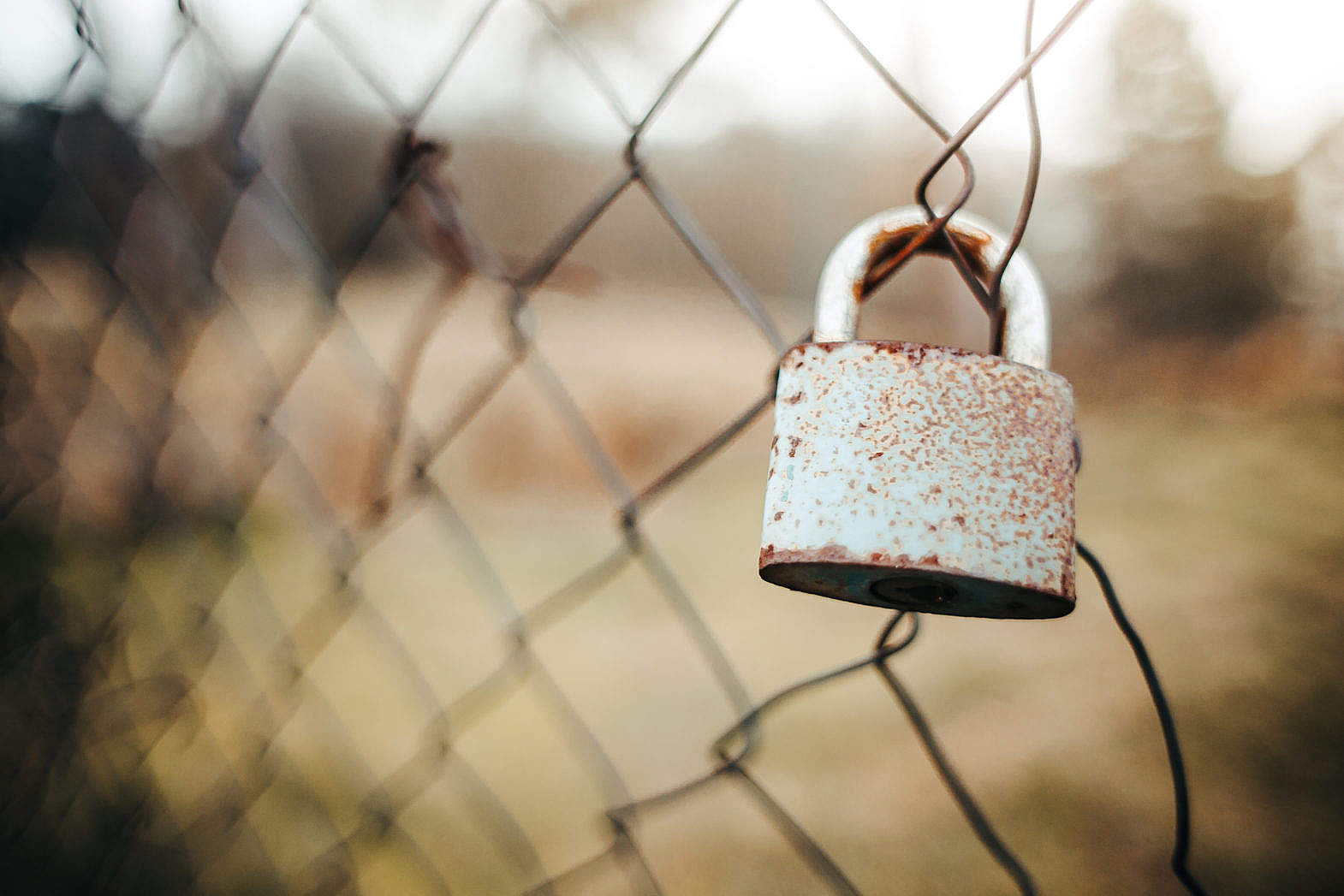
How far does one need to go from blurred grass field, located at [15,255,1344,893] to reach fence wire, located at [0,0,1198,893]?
0.02 m

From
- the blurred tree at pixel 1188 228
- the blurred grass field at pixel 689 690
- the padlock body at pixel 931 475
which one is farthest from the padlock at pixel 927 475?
the blurred tree at pixel 1188 228

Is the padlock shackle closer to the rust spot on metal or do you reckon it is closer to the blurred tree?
the rust spot on metal

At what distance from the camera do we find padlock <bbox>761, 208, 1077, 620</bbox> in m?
0.24

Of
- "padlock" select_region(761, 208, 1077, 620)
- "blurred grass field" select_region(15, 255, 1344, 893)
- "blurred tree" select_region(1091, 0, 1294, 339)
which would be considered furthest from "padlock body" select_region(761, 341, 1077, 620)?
"blurred tree" select_region(1091, 0, 1294, 339)

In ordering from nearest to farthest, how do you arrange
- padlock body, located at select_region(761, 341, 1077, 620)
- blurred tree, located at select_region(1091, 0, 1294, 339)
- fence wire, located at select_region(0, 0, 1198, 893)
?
padlock body, located at select_region(761, 341, 1077, 620) → fence wire, located at select_region(0, 0, 1198, 893) → blurred tree, located at select_region(1091, 0, 1294, 339)

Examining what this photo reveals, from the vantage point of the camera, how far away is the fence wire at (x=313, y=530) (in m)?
0.38

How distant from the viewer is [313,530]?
3.94 feet

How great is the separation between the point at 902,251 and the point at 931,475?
0.10m

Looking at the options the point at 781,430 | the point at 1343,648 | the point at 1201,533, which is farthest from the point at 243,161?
the point at 1201,533

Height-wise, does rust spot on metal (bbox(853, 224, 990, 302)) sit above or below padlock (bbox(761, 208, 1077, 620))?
above

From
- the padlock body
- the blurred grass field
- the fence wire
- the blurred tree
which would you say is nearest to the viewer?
the padlock body

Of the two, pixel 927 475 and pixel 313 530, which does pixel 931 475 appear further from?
pixel 313 530

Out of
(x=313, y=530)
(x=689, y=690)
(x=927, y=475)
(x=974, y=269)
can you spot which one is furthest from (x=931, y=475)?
(x=689, y=690)

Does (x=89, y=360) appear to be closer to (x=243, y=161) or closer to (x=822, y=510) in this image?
(x=243, y=161)
